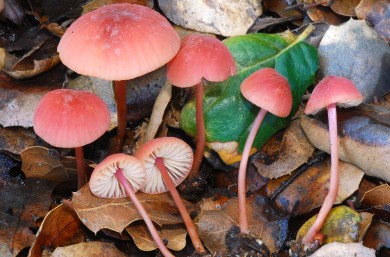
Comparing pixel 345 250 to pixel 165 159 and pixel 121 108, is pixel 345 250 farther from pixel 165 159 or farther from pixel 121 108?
pixel 121 108

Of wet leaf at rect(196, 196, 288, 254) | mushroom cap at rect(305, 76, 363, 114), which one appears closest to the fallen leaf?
wet leaf at rect(196, 196, 288, 254)

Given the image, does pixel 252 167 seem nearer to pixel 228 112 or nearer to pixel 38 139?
pixel 228 112

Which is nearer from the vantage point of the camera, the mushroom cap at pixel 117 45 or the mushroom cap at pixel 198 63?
the mushroom cap at pixel 117 45

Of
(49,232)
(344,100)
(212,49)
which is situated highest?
(212,49)

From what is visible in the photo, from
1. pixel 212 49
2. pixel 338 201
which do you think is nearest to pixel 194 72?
pixel 212 49

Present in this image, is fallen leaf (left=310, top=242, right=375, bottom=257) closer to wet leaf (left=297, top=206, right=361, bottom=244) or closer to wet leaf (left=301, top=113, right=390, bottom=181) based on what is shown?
wet leaf (left=297, top=206, right=361, bottom=244)

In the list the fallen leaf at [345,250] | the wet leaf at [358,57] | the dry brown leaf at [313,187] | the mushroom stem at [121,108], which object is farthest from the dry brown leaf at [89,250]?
the wet leaf at [358,57]

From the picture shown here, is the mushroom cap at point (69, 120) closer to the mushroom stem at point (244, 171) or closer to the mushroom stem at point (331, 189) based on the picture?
the mushroom stem at point (244, 171)
